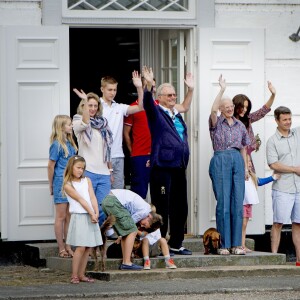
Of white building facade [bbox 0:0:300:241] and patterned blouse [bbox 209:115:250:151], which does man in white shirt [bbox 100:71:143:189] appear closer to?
white building facade [bbox 0:0:300:241]

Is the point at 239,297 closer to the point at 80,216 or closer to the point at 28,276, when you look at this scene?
the point at 80,216

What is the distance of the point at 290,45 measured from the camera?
1491 centimetres

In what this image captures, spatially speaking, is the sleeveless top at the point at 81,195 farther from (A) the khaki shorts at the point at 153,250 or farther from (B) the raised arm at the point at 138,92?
(B) the raised arm at the point at 138,92

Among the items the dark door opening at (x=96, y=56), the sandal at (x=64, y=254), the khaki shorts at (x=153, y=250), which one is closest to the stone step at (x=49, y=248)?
the sandal at (x=64, y=254)

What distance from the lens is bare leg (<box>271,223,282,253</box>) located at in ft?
46.4

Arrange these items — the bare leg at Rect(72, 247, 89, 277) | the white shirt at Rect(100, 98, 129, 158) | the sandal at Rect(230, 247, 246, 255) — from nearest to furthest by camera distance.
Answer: the bare leg at Rect(72, 247, 89, 277)
the sandal at Rect(230, 247, 246, 255)
the white shirt at Rect(100, 98, 129, 158)

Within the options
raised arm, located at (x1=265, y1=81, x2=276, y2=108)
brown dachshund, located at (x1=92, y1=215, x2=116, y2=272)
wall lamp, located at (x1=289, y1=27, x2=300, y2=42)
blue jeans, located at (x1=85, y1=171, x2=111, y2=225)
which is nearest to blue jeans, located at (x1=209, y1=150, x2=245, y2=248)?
raised arm, located at (x1=265, y1=81, x2=276, y2=108)

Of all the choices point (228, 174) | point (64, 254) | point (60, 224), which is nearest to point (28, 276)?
point (64, 254)

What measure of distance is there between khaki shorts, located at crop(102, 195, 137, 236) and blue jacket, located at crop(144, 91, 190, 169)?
80 cm

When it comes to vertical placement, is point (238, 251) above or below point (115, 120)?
below

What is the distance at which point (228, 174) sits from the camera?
44.8 feet

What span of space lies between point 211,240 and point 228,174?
76 centimetres

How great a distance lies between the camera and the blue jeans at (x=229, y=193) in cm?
1364

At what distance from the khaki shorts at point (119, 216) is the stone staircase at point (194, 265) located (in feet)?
1.41
